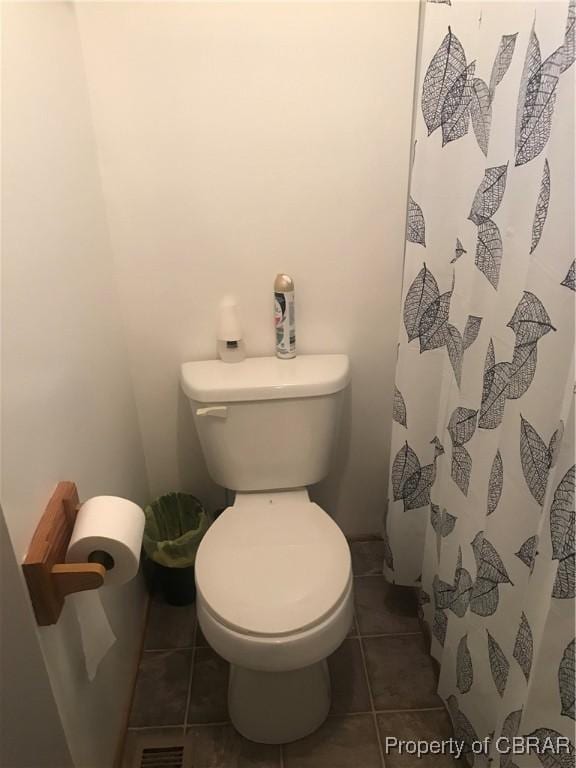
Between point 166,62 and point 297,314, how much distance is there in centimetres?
67

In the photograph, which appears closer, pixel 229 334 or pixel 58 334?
pixel 58 334

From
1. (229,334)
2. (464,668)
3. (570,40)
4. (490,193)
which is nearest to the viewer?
(570,40)

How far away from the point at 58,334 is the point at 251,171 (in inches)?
25.4

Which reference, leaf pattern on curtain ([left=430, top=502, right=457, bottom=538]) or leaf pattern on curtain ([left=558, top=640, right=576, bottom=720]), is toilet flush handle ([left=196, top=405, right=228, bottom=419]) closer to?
leaf pattern on curtain ([left=430, top=502, right=457, bottom=538])

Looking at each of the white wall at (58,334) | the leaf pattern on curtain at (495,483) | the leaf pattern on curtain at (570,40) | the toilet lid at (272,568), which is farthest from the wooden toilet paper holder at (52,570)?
the leaf pattern on curtain at (570,40)

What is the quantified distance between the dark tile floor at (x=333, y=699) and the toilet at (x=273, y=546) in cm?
6

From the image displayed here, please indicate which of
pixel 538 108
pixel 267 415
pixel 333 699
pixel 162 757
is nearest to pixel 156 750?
pixel 162 757

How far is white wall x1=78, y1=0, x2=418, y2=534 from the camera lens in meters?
1.30

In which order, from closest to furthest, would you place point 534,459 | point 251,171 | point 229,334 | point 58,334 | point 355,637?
point 534,459 < point 58,334 < point 251,171 < point 229,334 < point 355,637

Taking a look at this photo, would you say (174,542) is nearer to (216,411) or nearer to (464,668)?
(216,411)

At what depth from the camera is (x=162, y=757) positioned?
137 cm

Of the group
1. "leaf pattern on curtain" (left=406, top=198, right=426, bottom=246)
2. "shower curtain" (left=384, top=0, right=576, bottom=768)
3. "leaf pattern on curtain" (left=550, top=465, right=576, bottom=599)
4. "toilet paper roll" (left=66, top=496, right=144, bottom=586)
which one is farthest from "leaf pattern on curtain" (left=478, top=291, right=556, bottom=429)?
"toilet paper roll" (left=66, top=496, right=144, bottom=586)

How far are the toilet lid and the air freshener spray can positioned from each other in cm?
41

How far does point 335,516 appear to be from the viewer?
76.0 inches
